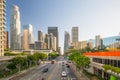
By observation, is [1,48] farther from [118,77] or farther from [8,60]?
[118,77]

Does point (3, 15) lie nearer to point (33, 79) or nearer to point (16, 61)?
point (16, 61)

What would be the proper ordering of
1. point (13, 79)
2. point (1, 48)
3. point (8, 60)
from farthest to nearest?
point (1, 48)
point (8, 60)
point (13, 79)

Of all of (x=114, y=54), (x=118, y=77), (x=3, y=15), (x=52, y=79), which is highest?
(x=3, y=15)

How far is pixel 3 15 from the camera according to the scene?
191250 millimetres

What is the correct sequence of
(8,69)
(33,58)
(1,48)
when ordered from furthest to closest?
(1,48)
(33,58)
(8,69)

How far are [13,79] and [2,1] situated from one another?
362 feet

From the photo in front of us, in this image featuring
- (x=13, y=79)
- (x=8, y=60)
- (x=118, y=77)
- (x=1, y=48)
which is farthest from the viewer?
(x=1, y=48)

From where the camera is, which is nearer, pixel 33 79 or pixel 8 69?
pixel 33 79

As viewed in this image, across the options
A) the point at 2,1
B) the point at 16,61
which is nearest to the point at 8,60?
the point at 16,61

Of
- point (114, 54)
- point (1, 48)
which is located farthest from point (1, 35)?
point (114, 54)

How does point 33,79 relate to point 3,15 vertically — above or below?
below

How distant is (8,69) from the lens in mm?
117562

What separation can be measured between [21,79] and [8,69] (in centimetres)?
2940

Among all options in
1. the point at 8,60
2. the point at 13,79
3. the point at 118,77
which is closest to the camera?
the point at 118,77
